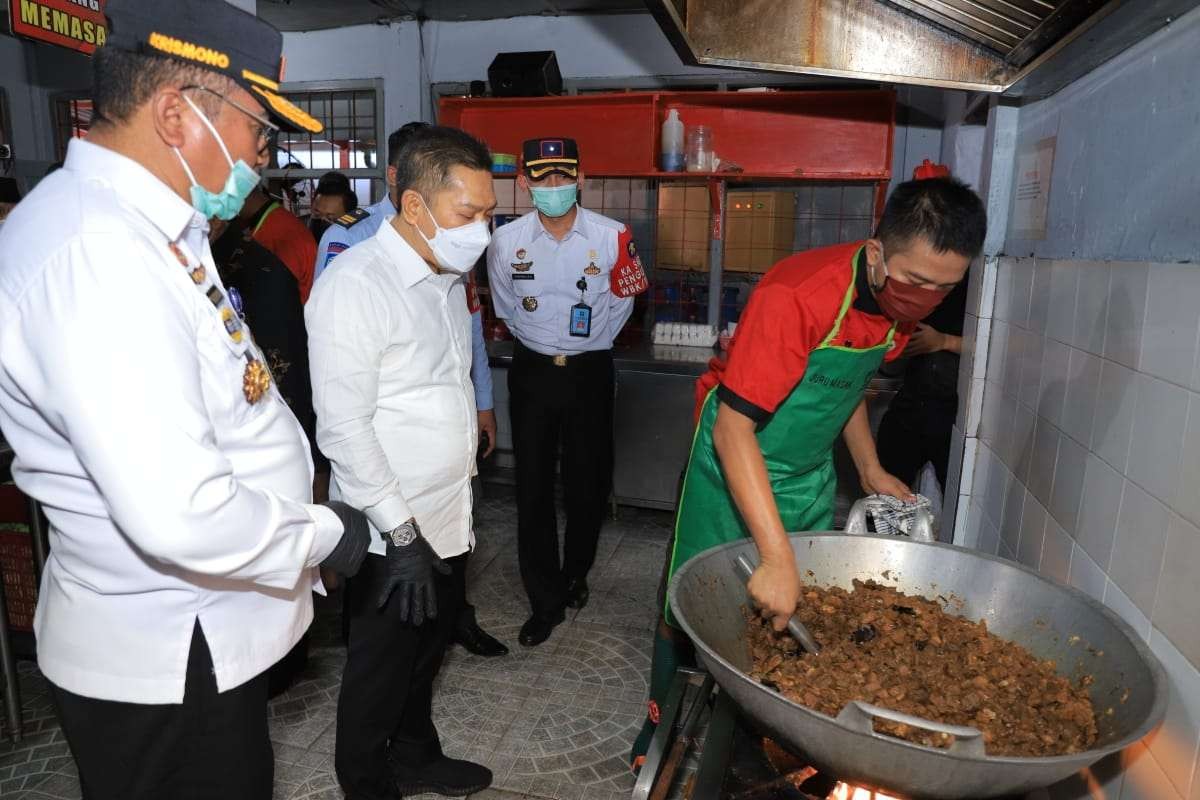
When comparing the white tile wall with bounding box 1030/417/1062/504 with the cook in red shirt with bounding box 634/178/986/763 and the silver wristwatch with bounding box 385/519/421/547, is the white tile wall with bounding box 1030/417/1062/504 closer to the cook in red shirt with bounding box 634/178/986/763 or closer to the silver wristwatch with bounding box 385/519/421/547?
the cook in red shirt with bounding box 634/178/986/763

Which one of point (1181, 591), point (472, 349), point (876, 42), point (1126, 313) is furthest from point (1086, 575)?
point (472, 349)

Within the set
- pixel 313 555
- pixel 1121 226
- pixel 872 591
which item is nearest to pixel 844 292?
pixel 1121 226

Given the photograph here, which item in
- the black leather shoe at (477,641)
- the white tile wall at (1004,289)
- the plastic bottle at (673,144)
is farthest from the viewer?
the plastic bottle at (673,144)

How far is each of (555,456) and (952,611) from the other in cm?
205

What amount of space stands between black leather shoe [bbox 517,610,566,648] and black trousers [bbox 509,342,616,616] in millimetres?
30

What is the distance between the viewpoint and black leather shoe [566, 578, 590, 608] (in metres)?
3.44

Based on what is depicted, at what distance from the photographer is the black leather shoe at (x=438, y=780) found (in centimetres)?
226

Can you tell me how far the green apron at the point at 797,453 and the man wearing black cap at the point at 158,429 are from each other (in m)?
0.93

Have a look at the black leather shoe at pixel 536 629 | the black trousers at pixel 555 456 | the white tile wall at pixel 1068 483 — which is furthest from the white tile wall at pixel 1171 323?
the black leather shoe at pixel 536 629

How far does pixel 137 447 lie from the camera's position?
0.98 metres

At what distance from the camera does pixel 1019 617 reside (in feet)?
4.60

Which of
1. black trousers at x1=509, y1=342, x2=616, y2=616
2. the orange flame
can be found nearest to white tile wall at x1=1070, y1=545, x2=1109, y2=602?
the orange flame

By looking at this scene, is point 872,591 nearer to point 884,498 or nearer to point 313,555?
point 884,498

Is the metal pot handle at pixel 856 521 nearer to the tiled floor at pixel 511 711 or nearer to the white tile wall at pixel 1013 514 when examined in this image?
the white tile wall at pixel 1013 514
